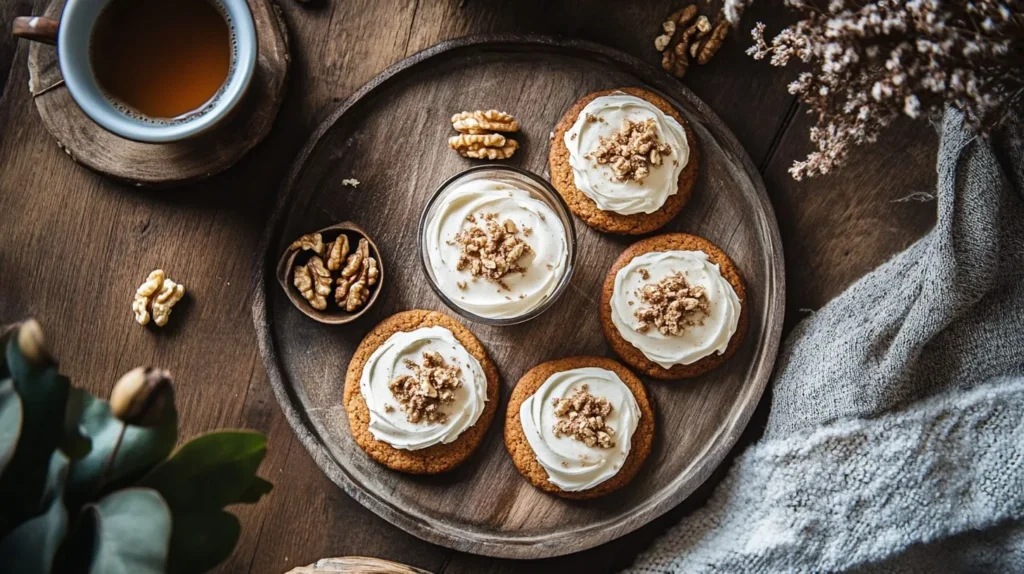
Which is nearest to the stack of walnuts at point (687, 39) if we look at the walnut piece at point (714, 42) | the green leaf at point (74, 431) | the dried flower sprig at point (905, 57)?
the walnut piece at point (714, 42)

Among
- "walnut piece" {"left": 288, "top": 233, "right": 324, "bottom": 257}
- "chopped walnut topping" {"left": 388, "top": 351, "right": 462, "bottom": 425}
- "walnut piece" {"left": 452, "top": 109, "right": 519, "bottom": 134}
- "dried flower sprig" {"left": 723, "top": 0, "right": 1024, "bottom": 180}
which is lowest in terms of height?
"chopped walnut topping" {"left": 388, "top": 351, "right": 462, "bottom": 425}

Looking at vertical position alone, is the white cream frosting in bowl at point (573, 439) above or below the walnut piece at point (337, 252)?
below

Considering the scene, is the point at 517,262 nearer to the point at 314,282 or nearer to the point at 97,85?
the point at 314,282

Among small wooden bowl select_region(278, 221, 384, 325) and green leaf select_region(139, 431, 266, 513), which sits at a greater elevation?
small wooden bowl select_region(278, 221, 384, 325)

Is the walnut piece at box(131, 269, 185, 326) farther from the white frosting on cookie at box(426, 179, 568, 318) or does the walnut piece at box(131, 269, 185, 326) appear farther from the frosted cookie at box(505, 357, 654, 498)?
the frosted cookie at box(505, 357, 654, 498)

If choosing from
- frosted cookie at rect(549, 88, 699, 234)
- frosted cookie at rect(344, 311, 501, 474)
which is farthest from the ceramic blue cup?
frosted cookie at rect(549, 88, 699, 234)

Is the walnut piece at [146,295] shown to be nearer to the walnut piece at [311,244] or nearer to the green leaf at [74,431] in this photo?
the walnut piece at [311,244]
